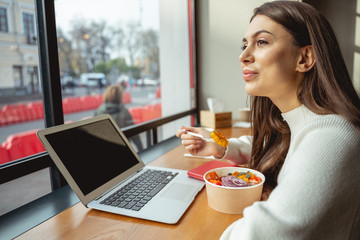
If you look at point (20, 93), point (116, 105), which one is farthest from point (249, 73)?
point (20, 93)

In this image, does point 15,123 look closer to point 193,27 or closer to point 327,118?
point 193,27

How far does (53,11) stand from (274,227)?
1.10 metres

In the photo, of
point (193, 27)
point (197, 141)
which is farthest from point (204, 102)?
point (197, 141)

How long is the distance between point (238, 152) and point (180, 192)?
0.40 metres

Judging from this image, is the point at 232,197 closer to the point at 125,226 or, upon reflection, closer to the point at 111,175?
the point at 125,226

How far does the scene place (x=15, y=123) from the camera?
13.4ft

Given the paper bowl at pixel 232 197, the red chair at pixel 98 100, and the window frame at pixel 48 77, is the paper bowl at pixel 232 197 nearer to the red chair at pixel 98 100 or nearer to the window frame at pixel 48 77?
the window frame at pixel 48 77

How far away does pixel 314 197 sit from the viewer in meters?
0.52

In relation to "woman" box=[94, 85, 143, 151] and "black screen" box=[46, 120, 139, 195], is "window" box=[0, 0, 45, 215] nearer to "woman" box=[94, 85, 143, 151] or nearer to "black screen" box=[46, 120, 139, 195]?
"black screen" box=[46, 120, 139, 195]

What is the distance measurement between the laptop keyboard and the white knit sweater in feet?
1.08

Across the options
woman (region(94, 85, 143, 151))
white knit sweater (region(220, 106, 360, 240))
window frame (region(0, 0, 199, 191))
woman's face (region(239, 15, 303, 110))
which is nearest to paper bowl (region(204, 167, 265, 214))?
white knit sweater (region(220, 106, 360, 240))

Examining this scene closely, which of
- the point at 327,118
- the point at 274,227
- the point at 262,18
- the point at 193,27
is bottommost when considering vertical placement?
the point at 274,227

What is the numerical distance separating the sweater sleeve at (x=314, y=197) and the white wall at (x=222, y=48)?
1.88m

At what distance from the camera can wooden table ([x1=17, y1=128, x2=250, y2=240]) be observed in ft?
2.24
